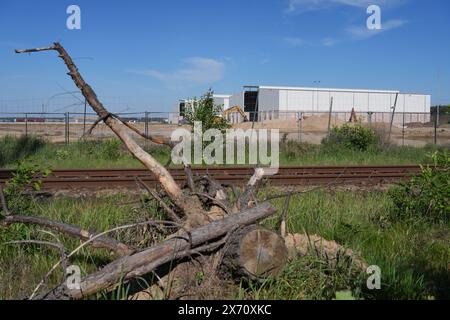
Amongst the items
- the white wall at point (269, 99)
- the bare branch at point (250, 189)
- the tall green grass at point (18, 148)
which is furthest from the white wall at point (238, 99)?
the bare branch at point (250, 189)

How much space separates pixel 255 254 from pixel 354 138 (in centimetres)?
1537

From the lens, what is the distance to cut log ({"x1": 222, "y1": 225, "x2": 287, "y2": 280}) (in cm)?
383

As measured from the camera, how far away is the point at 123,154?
53.1 feet

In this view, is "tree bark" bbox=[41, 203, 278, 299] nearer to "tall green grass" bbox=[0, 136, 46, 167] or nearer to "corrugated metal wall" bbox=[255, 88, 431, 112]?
"tall green grass" bbox=[0, 136, 46, 167]

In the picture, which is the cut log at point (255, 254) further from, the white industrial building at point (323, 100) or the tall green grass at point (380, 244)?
the white industrial building at point (323, 100)

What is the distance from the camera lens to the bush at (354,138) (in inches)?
711

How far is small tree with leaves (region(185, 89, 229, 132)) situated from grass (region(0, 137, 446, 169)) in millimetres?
1742

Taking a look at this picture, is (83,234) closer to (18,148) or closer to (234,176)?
(234,176)

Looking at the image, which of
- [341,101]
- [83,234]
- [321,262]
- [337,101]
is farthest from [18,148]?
[341,101]

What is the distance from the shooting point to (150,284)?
4.05 metres

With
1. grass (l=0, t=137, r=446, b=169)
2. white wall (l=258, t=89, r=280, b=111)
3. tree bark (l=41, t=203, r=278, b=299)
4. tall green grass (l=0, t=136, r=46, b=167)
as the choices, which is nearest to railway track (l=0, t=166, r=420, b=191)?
grass (l=0, t=137, r=446, b=169)

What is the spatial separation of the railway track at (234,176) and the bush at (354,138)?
17.9ft
